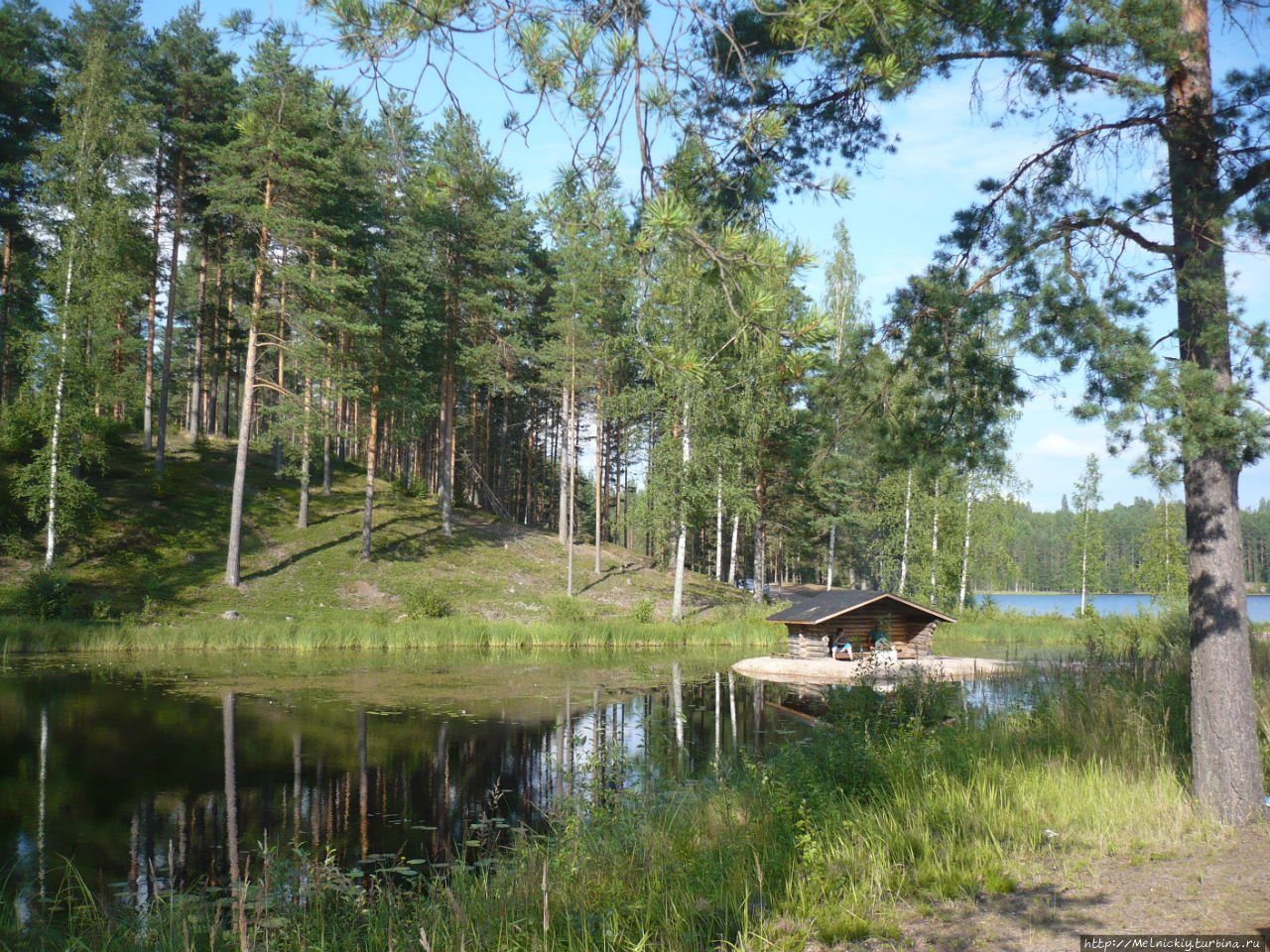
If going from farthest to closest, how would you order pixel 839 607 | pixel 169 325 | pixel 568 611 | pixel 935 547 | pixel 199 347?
pixel 199 347 → pixel 935 547 → pixel 169 325 → pixel 568 611 → pixel 839 607

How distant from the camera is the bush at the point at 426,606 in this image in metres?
25.4

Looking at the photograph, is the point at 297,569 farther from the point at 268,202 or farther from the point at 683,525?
the point at 683,525

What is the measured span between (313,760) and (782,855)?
832 cm

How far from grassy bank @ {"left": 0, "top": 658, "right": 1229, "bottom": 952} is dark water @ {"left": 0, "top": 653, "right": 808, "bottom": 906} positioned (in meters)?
0.72

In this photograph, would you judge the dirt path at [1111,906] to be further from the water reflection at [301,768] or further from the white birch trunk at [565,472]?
the white birch trunk at [565,472]

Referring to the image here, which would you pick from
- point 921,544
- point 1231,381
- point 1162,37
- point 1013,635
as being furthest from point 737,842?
point 921,544

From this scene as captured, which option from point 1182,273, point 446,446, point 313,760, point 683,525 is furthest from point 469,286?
point 1182,273

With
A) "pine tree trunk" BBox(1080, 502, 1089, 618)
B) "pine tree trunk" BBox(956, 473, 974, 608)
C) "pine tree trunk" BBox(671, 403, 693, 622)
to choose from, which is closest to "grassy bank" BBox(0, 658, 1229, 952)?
"pine tree trunk" BBox(671, 403, 693, 622)

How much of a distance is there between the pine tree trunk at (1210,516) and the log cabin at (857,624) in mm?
15122

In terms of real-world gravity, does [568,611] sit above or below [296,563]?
below

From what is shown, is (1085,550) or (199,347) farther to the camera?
(1085,550)

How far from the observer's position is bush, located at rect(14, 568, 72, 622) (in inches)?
844

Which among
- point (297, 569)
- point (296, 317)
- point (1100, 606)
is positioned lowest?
point (1100, 606)

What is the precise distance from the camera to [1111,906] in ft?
13.8
